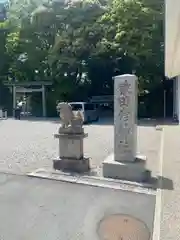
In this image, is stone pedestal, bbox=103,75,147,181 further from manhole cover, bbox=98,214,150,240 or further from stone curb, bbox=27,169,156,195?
manhole cover, bbox=98,214,150,240

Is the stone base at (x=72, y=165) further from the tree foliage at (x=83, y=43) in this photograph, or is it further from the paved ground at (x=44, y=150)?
the tree foliage at (x=83, y=43)

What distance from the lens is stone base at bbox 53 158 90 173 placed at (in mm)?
5836

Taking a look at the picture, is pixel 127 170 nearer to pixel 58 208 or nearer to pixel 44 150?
pixel 58 208

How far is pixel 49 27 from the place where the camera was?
20156mm

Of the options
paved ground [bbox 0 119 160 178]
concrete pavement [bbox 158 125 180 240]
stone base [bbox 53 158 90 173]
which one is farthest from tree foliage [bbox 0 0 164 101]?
stone base [bbox 53 158 90 173]

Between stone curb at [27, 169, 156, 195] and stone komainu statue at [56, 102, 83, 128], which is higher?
stone komainu statue at [56, 102, 83, 128]

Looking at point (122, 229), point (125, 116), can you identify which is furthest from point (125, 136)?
point (122, 229)

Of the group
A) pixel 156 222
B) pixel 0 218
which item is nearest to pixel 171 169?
pixel 156 222

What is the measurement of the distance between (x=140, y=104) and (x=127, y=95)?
1475cm

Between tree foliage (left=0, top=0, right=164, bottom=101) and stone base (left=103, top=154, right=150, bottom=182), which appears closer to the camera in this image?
stone base (left=103, top=154, right=150, bottom=182)

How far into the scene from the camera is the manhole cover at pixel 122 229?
3.17 meters

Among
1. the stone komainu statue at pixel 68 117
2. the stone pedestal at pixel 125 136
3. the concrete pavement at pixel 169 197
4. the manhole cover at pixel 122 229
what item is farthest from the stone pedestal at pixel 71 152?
the manhole cover at pixel 122 229

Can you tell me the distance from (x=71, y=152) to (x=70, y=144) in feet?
0.59

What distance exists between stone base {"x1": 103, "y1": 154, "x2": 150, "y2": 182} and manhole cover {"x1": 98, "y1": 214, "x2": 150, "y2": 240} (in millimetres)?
1598
